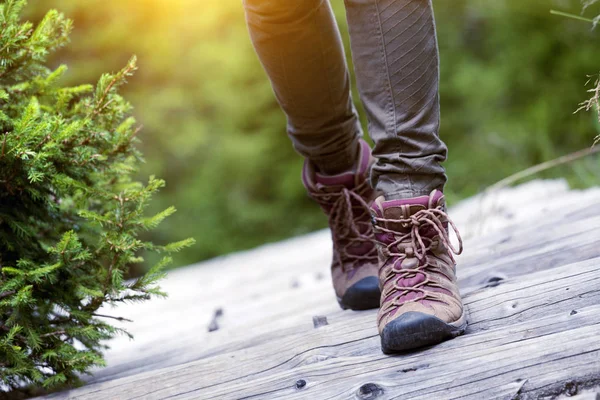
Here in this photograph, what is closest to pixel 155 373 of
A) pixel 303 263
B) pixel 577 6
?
pixel 303 263

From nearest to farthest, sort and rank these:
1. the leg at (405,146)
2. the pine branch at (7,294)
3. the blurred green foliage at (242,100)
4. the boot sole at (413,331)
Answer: the boot sole at (413,331) < the leg at (405,146) < the pine branch at (7,294) < the blurred green foliage at (242,100)

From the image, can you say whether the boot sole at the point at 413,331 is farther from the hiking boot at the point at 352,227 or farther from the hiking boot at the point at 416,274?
the hiking boot at the point at 352,227

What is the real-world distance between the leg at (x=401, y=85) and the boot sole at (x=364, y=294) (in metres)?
0.30

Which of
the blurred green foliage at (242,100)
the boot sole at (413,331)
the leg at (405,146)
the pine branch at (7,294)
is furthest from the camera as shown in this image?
the blurred green foliage at (242,100)

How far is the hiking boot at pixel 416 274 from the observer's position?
1.17 m

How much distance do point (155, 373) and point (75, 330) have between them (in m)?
0.22

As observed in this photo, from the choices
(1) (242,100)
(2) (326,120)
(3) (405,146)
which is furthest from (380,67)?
(1) (242,100)

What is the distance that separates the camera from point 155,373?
4.64ft

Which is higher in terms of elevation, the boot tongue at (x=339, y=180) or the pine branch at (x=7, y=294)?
the boot tongue at (x=339, y=180)

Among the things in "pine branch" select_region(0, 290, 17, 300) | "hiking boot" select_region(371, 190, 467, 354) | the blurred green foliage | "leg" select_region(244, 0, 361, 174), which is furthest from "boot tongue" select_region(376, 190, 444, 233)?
the blurred green foliage

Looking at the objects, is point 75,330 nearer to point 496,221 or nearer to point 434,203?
point 434,203

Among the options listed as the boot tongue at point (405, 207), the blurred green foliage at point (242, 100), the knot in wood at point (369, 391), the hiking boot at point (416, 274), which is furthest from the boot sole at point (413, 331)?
the blurred green foliage at point (242, 100)

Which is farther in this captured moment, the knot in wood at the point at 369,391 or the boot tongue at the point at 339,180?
the boot tongue at the point at 339,180

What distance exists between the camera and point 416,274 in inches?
50.4
